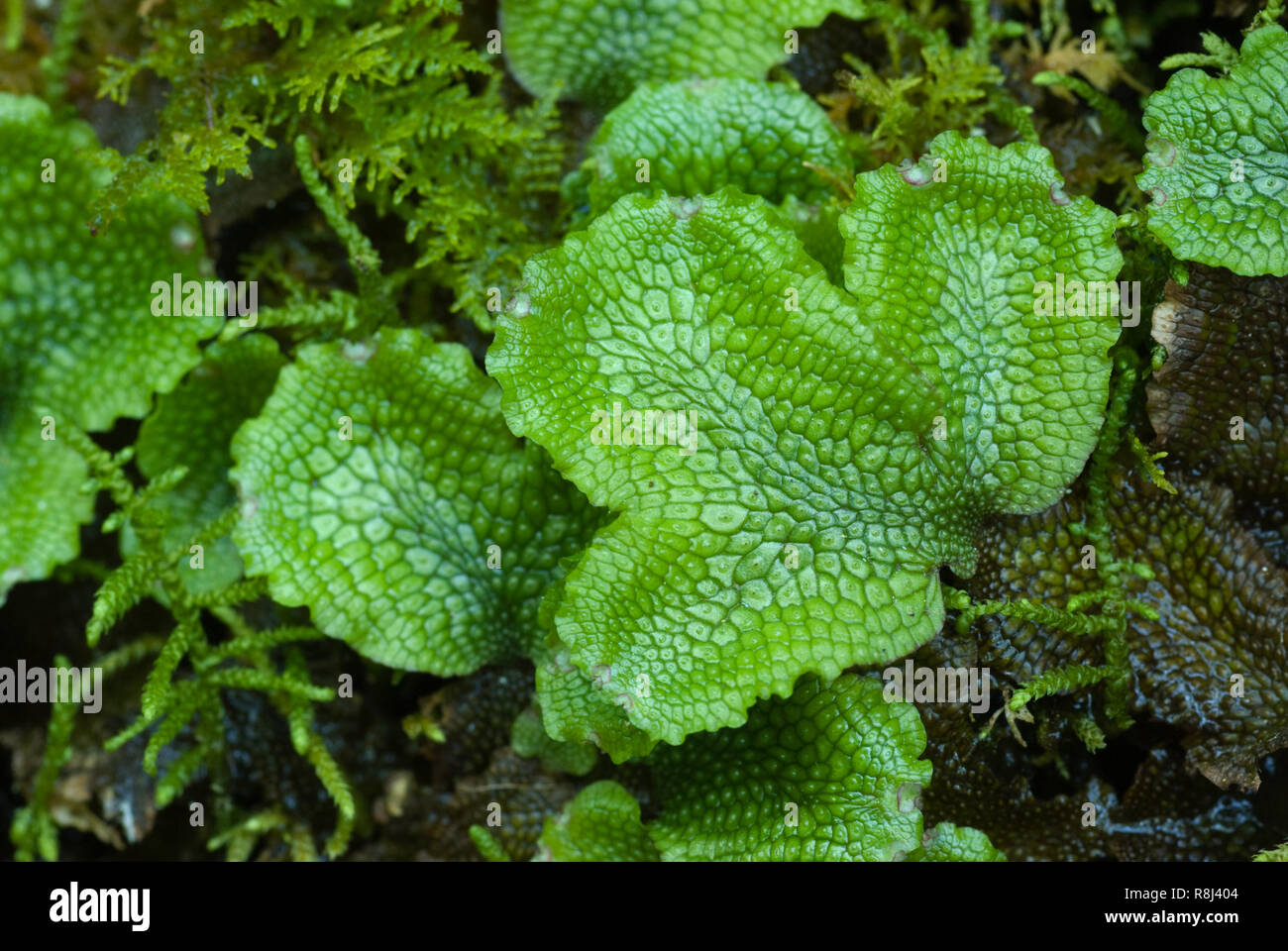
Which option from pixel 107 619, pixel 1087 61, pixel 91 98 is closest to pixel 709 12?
pixel 1087 61

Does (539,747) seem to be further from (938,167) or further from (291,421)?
(938,167)

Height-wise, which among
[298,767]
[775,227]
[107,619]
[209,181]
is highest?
[209,181]

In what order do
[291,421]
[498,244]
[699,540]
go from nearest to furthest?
1. [699,540]
2. [291,421]
3. [498,244]

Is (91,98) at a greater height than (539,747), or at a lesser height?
greater

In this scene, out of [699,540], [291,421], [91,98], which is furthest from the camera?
[91,98]

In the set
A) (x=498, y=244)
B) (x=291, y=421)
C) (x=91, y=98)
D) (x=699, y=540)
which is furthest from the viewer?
(x=91, y=98)

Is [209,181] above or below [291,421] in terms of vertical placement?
above

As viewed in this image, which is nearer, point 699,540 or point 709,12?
point 699,540

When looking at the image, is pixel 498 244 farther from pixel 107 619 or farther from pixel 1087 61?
pixel 1087 61

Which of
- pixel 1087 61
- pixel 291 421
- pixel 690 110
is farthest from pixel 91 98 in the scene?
pixel 1087 61
